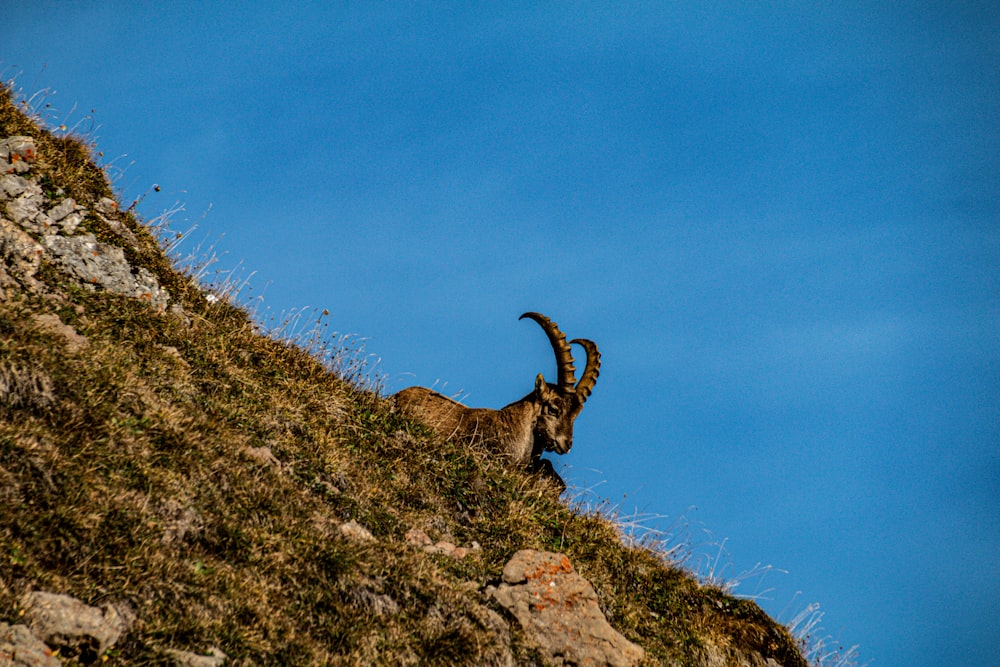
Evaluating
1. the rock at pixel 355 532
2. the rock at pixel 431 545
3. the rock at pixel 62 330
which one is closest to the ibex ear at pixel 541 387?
the rock at pixel 431 545

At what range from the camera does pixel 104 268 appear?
11.5 m

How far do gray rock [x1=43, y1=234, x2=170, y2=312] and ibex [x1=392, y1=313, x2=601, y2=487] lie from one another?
14.9 ft

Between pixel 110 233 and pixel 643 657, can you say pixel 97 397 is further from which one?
pixel 643 657

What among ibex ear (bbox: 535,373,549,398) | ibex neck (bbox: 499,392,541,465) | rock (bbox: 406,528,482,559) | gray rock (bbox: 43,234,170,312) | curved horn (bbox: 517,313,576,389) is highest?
curved horn (bbox: 517,313,576,389)

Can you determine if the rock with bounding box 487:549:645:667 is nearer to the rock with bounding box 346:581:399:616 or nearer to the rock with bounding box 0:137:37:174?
the rock with bounding box 346:581:399:616

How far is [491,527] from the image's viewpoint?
36.9 feet

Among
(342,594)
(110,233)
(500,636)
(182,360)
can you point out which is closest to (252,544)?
(342,594)

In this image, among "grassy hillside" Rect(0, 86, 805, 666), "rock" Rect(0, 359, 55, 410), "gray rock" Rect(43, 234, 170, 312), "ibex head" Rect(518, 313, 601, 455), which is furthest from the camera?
"ibex head" Rect(518, 313, 601, 455)

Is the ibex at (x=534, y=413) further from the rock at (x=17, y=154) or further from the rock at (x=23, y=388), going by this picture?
the rock at (x=23, y=388)

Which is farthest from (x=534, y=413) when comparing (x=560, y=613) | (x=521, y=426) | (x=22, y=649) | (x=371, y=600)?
(x=22, y=649)

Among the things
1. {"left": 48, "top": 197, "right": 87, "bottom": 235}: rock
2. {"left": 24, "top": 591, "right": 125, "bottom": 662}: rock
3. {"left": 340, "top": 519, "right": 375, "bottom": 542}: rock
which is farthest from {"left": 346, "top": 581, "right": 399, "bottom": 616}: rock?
{"left": 48, "top": 197, "right": 87, "bottom": 235}: rock

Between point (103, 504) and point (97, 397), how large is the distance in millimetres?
1583

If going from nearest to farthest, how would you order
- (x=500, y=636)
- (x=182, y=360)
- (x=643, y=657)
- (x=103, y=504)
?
(x=103, y=504)
(x=500, y=636)
(x=643, y=657)
(x=182, y=360)

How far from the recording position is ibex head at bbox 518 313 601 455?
15039 mm
